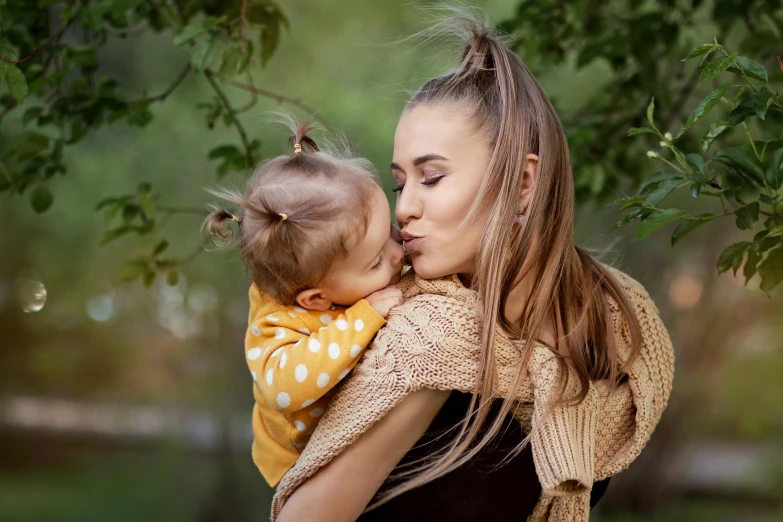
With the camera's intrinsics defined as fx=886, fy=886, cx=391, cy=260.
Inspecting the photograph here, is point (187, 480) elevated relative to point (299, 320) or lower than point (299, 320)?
lower

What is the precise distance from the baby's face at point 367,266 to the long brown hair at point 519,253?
0.49 feet

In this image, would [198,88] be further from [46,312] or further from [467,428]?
[467,428]

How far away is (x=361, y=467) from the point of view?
54.8 inches

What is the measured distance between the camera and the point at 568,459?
137 cm

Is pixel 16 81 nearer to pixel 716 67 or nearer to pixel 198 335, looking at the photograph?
pixel 716 67

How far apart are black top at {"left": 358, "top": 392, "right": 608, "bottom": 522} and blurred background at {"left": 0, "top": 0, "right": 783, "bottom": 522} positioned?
4068mm

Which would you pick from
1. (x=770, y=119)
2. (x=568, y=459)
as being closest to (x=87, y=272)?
(x=770, y=119)

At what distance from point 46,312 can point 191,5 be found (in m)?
5.98

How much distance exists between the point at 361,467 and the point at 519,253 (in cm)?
44

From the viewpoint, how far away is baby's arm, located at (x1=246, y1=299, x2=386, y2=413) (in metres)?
1.36

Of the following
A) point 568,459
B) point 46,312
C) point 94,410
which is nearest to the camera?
point 568,459

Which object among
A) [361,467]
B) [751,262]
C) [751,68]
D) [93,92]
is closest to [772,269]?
[751,262]

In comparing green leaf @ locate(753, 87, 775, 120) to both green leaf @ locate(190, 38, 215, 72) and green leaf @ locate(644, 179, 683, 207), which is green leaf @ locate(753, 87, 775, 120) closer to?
green leaf @ locate(644, 179, 683, 207)

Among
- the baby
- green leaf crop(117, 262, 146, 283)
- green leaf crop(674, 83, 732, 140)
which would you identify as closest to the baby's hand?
the baby
